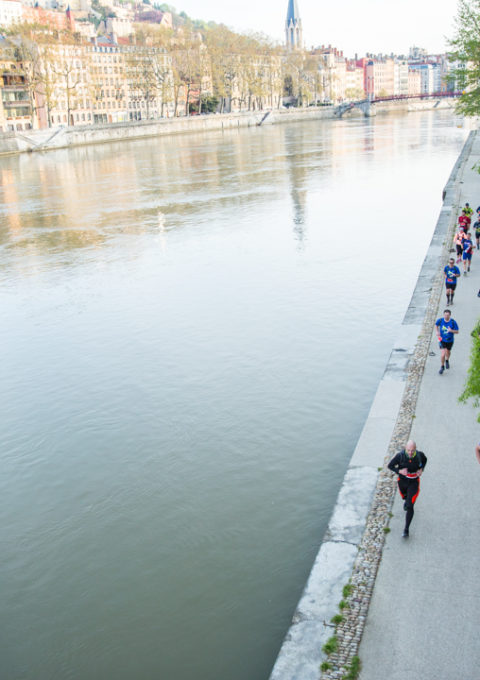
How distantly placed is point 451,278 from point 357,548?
1051cm

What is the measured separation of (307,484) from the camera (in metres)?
12.2

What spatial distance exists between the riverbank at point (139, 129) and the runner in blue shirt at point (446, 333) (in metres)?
91.8

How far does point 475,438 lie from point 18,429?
975cm

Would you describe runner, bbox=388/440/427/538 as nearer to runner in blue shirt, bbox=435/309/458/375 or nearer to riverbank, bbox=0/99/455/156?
runner in blue shirt, bbox=435/309/458/375

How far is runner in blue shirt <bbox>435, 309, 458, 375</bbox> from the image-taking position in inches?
547

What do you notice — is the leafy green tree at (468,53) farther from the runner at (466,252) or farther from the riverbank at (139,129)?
the riverbank at (139,129)

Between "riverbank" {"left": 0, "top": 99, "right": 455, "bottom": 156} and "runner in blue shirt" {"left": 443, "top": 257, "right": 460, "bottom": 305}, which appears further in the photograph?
"riverbank" {"left": 0, "top": 99, "right": 455, "bottom": 156}

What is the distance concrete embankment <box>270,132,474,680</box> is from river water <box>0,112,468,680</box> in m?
0.86

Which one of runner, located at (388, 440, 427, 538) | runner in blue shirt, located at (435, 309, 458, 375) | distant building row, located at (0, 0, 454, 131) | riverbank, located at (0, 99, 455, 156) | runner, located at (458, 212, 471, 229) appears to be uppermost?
distant building row, located at (0, 0, 454, 131)

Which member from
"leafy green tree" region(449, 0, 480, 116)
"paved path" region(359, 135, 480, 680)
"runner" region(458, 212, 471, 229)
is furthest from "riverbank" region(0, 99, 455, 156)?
"paved path" region(359, 135, 480, 680)

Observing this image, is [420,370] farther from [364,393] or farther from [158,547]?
[158,547]

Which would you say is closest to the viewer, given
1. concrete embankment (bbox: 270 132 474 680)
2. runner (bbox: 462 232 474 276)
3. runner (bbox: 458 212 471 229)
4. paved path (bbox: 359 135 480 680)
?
paved path (bbox: 359 135 480 680)

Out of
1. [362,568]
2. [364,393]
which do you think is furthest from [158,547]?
[364,393]

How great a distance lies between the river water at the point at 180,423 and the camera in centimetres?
951
